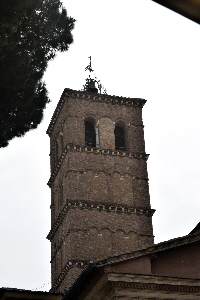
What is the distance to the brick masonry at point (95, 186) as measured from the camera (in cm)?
2872

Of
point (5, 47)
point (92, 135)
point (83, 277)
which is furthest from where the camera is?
point (92, 135)

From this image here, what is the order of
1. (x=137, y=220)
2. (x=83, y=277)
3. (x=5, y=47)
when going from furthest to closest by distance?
1. (x=137, y=220)
2. (x=83, y=277)
3. (x=5, y=47)

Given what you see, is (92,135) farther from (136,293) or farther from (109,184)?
(136,293)

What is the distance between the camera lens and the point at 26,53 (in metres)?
6.27

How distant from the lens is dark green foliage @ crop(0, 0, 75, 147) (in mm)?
6031

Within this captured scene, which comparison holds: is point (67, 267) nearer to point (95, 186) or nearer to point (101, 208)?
point (101, 208)

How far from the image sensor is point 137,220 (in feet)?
98.8

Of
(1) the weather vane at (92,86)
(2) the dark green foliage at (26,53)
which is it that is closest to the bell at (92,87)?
(1) the weather vane at (92,86)

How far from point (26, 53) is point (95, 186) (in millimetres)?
24335

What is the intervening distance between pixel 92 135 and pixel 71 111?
193cm

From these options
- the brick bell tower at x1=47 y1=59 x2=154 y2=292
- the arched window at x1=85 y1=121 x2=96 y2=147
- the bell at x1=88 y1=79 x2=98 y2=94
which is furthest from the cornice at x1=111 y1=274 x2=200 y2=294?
the bell at x1=88 y1=79 x2=98 y2=94

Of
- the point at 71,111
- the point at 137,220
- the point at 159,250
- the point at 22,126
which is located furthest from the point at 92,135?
the point at 22,126

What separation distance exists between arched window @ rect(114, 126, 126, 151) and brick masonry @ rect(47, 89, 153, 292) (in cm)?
31

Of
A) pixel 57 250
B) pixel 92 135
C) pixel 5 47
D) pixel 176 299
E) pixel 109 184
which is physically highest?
pixel 92 135
